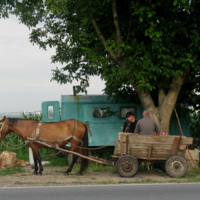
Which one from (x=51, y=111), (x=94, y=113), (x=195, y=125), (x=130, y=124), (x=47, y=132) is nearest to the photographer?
(x=47, y=132)

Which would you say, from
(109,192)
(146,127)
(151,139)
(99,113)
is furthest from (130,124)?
(109,192)

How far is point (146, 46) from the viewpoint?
10.7 m

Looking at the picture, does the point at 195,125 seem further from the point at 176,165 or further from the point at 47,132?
the point at 47,132

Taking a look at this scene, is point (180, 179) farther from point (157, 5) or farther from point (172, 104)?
point (157, 5)

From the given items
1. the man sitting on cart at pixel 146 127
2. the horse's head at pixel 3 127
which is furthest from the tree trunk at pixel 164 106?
the horse's head at pixel 3 127

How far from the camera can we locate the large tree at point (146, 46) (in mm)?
9906

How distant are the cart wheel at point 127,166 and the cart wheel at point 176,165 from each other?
2.90 feet

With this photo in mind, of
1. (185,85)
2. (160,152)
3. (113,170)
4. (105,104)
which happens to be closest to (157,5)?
(185,85)

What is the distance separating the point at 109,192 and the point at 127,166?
2153 millimetres

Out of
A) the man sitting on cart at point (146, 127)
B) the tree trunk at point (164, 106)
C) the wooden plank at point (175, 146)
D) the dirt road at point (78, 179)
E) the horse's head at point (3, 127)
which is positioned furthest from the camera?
the tree trunk at point (164, 106)

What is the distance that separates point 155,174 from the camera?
9.55m

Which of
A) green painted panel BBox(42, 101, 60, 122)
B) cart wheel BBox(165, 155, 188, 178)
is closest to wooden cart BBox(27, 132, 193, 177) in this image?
cart wheel BBox(165, 155, 188, 178)

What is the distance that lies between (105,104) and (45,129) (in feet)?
12.0

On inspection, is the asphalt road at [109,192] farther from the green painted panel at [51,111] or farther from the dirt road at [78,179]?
the green painted panel at [51,111]
